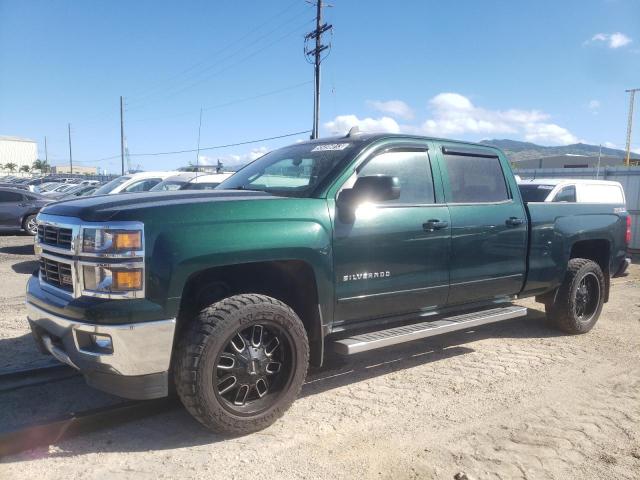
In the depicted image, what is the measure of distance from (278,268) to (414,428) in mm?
1411

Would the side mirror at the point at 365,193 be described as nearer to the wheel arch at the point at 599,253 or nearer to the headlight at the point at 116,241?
the headlight at the point at 116,241

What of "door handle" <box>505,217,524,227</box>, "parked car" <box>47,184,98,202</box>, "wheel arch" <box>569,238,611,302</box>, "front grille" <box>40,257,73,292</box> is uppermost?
"door handle" <box>505,217,524,227</box>

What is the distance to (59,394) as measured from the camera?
3984 mm

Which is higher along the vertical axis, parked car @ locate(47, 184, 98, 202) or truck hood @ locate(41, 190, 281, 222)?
truck hood @ locate(41, 190, 281, 222)

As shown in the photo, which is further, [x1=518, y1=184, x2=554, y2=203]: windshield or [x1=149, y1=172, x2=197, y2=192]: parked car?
[x1=149, y1=172, x2=197, y2=192]: parked car

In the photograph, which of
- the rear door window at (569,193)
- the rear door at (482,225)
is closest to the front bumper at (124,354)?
the rear door at (482,225)

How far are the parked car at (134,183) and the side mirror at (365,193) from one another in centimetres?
824

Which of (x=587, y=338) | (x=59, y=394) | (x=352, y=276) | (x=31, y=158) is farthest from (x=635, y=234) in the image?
(x=31, y=158)

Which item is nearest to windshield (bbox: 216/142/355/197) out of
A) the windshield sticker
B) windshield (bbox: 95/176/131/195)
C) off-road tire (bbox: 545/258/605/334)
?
the windshield sticker

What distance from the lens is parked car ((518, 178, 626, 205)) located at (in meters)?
11.2

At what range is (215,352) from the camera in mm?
3186

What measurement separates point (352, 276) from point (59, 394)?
2.35 metres

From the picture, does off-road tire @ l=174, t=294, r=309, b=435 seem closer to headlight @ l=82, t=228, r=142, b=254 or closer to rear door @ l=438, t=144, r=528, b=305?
headlight @ l=82, t=228, r=142, b=254

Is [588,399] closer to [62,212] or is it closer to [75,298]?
[75,298]
